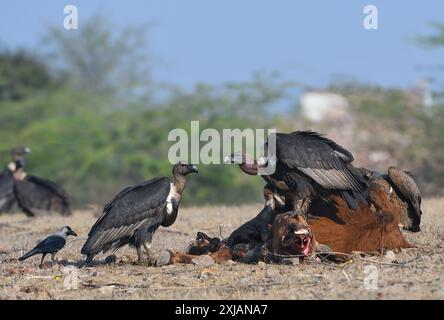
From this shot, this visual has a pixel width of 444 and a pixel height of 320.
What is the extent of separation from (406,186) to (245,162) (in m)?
1.36

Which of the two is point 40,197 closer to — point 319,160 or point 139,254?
point 139,254

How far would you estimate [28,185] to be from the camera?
1540 centimetres

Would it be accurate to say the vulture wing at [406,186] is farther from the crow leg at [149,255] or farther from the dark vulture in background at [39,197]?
the dark vulture in background at [39,197]

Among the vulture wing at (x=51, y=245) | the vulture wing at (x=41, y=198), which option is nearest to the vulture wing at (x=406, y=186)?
the vulture wing at (x=51, y=245)

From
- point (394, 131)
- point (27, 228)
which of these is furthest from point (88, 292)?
point (394, 131)

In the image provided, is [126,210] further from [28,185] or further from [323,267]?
[28,185]

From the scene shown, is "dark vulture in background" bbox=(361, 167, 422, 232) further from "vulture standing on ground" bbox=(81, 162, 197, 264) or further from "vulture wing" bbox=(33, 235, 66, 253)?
"vulture wing" bbox=(33, 235, 66, 253)

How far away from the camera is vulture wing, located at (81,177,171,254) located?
781 cm

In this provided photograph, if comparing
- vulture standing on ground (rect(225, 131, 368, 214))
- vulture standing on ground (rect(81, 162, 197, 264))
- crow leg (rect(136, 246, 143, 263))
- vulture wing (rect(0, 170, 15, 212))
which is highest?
vulture standing on ground (rect(225, 131, 368, 214))

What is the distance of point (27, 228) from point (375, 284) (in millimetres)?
6603

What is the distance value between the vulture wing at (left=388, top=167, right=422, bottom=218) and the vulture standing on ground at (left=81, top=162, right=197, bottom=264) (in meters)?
1.81

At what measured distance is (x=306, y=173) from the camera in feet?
25.7

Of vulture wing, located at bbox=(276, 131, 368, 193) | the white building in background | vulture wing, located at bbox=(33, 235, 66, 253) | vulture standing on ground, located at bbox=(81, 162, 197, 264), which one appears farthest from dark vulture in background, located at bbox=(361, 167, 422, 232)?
the white building in background

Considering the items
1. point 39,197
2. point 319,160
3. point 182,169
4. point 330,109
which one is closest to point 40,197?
point 39,197
